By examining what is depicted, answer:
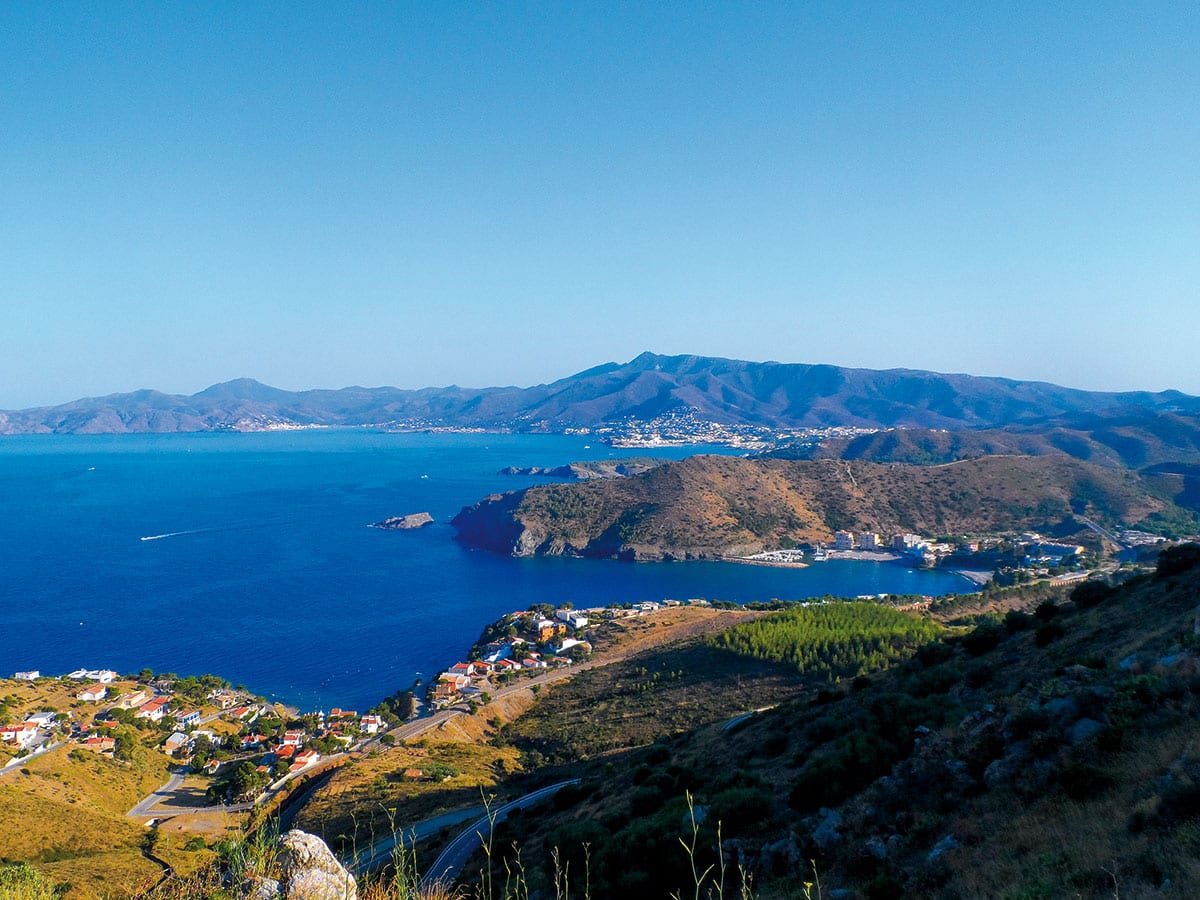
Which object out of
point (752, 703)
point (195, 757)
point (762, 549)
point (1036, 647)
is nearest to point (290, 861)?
point (1036, 647)

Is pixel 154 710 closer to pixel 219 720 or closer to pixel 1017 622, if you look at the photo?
pixel 219 720

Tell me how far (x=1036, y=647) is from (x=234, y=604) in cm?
6444

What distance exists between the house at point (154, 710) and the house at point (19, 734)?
4.70 meters

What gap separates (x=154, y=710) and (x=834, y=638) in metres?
36.9

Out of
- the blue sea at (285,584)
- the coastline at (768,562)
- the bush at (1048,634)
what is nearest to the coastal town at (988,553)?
the coastline at (768,562)

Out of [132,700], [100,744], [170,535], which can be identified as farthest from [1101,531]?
[170,535]

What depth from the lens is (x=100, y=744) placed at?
32.4 meters

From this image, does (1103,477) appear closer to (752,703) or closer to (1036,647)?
(752,703)

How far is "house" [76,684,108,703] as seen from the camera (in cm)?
3919

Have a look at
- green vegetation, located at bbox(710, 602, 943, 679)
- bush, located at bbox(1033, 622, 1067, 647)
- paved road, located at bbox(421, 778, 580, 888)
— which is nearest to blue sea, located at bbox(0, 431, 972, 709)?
green vegetation, located at bbox(710, 602, 943, 679)

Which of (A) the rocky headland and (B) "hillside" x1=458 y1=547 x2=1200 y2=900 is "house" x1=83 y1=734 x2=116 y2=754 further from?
(A) the rocky headland

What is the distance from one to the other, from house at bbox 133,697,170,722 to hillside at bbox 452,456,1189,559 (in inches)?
1963

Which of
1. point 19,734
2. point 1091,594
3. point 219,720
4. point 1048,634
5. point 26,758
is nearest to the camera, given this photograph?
point 1048,634

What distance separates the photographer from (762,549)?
87.0 m
